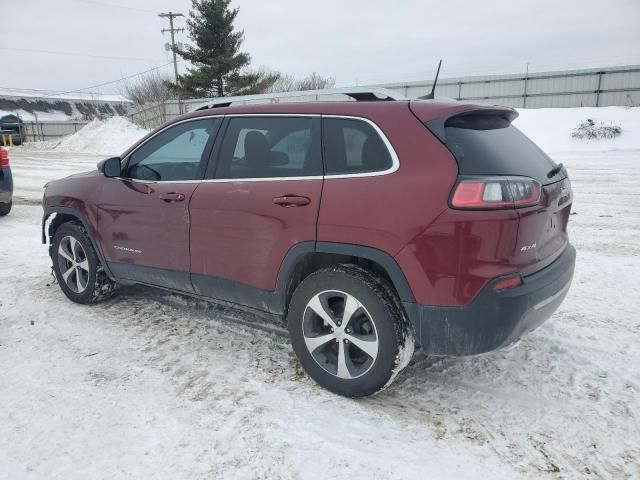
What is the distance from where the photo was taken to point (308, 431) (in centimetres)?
261

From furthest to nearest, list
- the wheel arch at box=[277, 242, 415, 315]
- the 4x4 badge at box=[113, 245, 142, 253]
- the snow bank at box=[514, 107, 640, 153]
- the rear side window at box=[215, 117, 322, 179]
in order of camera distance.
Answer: the snow bank at box=[514, 107, 640, 153] → the 4x4 badge at box=[113, 245, 142, 253] → the rear side window at box=[215, 117, 322, 179] → the wheel arch at box=[277, 242, 415, 315]

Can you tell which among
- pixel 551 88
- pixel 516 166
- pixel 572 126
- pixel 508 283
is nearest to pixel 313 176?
pixel 516 166

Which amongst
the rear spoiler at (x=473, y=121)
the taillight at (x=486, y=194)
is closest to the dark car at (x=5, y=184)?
the rear spoiler at (x=473, y=121)

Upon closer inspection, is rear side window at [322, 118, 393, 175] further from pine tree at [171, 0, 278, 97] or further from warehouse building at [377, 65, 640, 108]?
pine tree at [171, 0, 278, 97]

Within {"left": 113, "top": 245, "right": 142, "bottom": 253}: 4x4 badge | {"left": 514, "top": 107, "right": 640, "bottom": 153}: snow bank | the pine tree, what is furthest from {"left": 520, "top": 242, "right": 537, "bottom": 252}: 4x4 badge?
the pine tree

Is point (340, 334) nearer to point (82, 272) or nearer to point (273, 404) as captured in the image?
point (273, 404)

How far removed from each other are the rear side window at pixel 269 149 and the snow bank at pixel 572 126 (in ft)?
62.2

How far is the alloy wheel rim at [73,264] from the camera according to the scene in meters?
4.39

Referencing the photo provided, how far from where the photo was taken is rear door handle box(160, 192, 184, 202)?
3.55m

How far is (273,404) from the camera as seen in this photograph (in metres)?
2.85

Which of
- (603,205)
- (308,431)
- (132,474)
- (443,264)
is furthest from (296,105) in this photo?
(603,205)

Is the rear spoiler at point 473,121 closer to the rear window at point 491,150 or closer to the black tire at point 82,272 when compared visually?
the rear window at point 491,150

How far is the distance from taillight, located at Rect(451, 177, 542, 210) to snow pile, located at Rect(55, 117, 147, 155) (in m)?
26.7

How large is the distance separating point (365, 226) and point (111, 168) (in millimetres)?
2390
